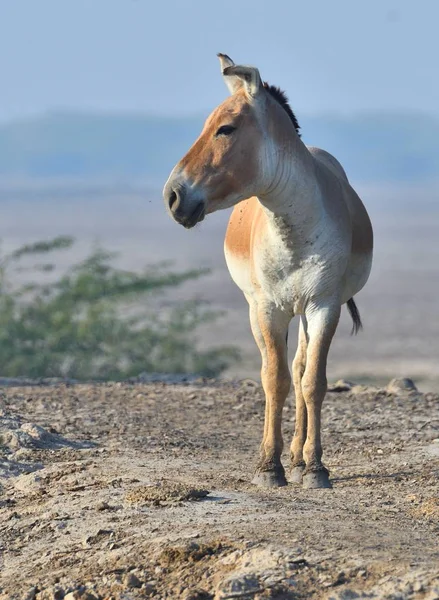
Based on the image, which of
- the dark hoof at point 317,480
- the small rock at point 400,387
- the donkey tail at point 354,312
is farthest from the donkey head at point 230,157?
the small rock at point 400,387

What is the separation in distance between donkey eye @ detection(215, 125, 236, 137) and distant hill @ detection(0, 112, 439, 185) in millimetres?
101692

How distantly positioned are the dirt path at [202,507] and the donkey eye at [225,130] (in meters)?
2.17

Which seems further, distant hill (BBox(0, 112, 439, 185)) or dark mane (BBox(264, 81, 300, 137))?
distant hill (BBox(0, 112, 439, 185))

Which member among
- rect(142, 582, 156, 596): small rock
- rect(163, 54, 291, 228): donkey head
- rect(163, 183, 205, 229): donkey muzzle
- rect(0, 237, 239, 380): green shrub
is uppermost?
rect(163, 54, 291, 228): donkey head

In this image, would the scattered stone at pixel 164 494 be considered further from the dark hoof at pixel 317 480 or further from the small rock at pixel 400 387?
the small rock at pixel 400 387

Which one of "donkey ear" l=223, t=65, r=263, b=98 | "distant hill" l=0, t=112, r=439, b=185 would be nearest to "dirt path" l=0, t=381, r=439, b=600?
"donkey ear" l=223, t=65, r=263, b=98

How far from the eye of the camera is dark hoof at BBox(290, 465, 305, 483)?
998cm

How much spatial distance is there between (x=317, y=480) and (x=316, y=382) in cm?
63

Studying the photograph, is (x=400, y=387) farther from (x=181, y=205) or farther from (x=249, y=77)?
(x=181, y=205)

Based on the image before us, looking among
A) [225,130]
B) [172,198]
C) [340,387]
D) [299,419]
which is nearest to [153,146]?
[340,387]

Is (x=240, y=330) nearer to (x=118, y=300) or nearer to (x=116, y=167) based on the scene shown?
(x=118, y=300)

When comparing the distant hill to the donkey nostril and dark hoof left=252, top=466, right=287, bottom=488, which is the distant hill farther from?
the donkey nostril

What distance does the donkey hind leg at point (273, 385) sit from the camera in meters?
9.66

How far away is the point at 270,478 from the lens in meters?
9.70
